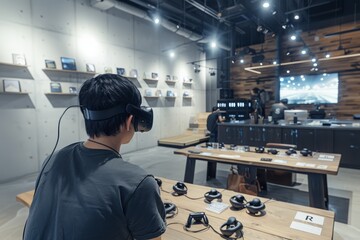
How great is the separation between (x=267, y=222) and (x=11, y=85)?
500cm

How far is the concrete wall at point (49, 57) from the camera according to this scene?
454 cm

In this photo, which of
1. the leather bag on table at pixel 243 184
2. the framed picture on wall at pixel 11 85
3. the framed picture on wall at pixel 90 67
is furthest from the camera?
the framed picture on wall at pixel 90 67

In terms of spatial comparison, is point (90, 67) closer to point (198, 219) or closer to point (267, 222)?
point (198, 219)

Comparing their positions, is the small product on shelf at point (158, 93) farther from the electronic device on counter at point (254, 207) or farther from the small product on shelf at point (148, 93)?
the electronic device on counter at point (254, 207)

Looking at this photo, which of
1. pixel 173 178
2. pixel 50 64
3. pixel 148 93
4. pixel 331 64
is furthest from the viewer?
pixel 331 64

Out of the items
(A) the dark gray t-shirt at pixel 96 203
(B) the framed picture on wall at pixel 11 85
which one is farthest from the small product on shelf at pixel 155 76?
(A) the dark gray t-shirt at pixel 96 203

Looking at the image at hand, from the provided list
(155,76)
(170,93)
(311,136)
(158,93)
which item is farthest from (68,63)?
(311,136)

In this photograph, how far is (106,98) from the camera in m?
0.87

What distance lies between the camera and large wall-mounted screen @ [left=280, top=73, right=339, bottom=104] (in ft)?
28.3

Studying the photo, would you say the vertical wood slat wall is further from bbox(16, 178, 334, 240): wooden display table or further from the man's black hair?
the man's black hair

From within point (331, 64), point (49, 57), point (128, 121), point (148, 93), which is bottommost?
point (128, 121)

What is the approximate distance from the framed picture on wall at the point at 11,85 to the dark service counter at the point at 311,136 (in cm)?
513

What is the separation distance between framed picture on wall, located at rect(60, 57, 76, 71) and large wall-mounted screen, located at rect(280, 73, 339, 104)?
8.03m

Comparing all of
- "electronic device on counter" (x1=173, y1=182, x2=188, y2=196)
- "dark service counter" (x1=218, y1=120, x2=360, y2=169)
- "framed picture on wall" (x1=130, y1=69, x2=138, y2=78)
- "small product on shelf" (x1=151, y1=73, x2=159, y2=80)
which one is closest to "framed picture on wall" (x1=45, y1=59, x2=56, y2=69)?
"framed picture on wall" (x1=130, y1=69, x2=138, y2=78)
